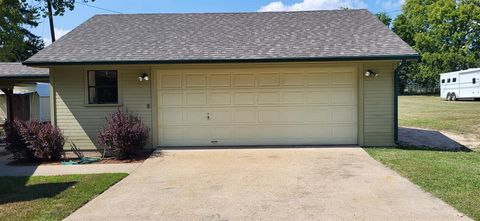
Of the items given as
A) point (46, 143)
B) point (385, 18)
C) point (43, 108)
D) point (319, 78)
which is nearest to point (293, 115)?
point (319, 78)

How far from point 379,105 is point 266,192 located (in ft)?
18.6

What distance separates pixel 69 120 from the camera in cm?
1106

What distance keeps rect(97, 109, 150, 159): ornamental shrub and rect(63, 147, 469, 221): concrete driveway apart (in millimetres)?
874

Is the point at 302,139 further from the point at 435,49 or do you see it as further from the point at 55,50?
the point at 435,49

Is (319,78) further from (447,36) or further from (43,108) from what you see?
(447,36)

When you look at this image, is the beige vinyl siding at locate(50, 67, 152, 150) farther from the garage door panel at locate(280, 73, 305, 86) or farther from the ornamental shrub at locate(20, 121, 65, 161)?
the garage door panel at locate(280, 73, 305, 86)

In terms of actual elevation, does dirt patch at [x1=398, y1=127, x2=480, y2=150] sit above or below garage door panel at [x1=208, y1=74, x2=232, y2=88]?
below

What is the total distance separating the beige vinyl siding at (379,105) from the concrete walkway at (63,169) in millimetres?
6149

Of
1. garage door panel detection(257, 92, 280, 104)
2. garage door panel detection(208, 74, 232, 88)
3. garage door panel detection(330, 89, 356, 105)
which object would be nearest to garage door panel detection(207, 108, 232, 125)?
garage door panel detection(208, 74, 232, 88)

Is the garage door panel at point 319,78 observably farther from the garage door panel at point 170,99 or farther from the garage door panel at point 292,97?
the garage door panel at point 170,99

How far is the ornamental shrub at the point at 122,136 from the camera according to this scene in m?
9.85

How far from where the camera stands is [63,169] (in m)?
8.97

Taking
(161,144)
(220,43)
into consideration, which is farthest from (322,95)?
(161,144)

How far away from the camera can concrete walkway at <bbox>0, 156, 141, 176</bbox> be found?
336 inches
